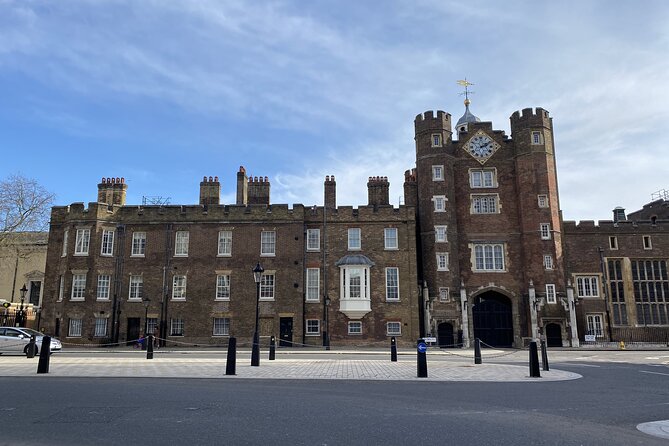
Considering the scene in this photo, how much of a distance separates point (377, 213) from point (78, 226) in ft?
Answer: 71.3

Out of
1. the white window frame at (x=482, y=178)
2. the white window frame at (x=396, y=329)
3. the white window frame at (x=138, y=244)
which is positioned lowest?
the white window frame at (x=396, y=329)

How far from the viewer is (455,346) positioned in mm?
34281

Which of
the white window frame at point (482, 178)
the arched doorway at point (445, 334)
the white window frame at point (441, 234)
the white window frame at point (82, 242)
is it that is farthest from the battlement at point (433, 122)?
the white window frame at point (82, 242)

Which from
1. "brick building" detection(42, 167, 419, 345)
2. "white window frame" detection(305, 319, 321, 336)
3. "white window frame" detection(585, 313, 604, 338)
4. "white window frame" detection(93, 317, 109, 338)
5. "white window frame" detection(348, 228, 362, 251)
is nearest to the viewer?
"white window frame" detection(93, 317, 109, 338)

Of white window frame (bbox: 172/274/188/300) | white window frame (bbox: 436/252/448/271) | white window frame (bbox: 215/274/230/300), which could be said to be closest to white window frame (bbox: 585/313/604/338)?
white window frame (bbox: 436/252/448/271)

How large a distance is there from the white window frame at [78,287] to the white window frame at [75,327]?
5.27 feet

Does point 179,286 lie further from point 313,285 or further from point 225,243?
point 313,285

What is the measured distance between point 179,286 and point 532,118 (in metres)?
29.2

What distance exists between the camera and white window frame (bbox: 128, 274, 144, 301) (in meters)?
35.7

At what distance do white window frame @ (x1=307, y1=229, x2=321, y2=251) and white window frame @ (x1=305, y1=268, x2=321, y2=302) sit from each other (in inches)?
65.0

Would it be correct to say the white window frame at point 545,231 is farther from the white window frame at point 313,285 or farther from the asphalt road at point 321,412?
the asphalt road at point 321,412

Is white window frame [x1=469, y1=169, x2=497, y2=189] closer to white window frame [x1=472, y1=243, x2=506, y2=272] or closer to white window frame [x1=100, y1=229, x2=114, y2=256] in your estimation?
white window frame [x1=472, y1=243, x2=506, y2=272]

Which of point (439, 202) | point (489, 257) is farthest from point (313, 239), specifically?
point (489, 257)

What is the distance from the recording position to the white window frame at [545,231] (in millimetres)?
36062
